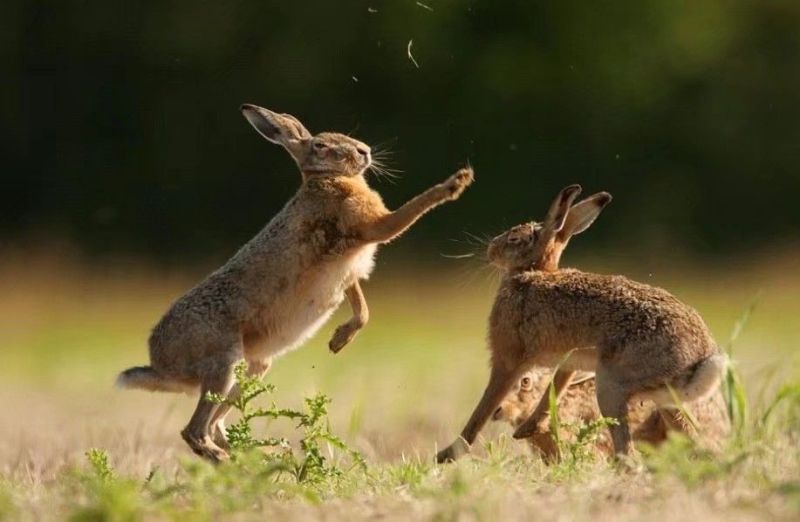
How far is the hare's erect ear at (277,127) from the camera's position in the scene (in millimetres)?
9672

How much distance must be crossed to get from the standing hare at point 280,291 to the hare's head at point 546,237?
440 mm

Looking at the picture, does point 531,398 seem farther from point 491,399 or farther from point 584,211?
point 584,211

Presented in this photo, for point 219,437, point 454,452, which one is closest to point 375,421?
point 219,437

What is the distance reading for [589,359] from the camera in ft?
25.9

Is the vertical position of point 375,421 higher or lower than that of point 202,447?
lower

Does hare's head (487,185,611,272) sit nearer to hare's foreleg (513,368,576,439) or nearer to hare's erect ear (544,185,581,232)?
hare's erect ear (544,185,581,232)

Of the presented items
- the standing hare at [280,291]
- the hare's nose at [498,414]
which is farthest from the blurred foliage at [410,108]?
the hare's nose at [498,414]

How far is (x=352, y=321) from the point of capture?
9414 millimetres

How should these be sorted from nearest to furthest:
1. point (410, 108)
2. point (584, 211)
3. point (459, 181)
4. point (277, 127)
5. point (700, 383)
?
point (700, 383) < point (459, 181) < point (584, 211) < point (277, 127) < point (410, 108)

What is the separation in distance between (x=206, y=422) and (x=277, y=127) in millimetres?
2121

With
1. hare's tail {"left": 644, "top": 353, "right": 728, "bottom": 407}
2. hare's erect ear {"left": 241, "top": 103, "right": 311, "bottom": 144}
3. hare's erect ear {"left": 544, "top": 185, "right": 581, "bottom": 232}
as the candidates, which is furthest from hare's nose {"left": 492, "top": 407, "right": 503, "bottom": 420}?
hare's erect ear {"left": 241, "top": 103, "right": 311, "bottom": 144}

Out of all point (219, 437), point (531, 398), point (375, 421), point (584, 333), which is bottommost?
point (375, 421)

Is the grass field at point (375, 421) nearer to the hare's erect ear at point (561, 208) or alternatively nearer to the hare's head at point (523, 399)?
the hare's head at point (523, 399)

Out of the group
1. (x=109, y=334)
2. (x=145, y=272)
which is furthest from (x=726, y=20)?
(x=109, y=334)
